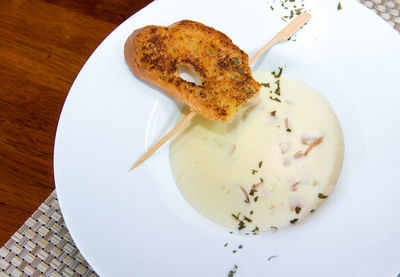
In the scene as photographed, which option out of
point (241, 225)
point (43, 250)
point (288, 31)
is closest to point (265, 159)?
point (241, 225)

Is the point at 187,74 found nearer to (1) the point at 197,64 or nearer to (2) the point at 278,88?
(1) the point at 197,64

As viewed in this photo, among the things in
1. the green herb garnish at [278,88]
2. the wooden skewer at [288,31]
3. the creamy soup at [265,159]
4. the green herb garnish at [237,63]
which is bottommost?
the creamy soup at [265,159]

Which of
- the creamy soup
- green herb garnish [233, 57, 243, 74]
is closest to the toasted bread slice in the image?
green herb garnish [233, 57, 243, 74]

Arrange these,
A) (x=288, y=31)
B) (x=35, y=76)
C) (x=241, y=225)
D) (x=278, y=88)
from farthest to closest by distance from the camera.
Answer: (x=35, y=76)
(x=278, y=88)
(x=288, y=31)
(x=241, y=225)

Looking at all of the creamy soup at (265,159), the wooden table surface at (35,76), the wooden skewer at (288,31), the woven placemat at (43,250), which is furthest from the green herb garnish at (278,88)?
the woven placemat at (43,250)

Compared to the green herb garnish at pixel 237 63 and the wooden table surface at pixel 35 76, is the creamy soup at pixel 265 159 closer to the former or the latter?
the green herb garnish at pixel 237 63

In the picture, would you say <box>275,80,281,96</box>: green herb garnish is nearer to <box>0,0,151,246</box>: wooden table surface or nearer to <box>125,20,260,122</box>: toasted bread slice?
<box>125,20,260,122</box>: toasted bread slice
